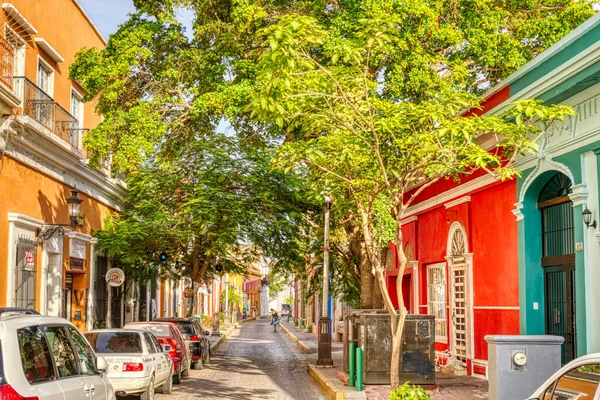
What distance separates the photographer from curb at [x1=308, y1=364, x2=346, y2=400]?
15.8 meters


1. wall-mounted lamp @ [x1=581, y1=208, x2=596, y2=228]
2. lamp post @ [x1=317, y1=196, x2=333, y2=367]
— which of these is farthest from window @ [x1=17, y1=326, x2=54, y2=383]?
lamp post @ [x1=317, y1=196, x2=333, y2=367]

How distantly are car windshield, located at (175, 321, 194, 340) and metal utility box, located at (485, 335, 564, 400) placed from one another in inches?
550

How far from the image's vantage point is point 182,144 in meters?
23.1

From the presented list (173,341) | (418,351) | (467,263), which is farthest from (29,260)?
(467,263)

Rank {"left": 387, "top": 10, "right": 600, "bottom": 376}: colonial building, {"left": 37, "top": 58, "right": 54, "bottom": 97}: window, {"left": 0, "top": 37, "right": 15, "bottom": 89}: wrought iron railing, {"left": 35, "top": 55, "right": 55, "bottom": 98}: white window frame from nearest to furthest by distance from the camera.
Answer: {"left": 387, "top": 10, "right": 600, "bottom": 376}: colonial building
{"left": 0, "top": 37, "right": 15, "bottom": 89}: wrought iron railing
{"left": 35, "top": 55, "right": 55, "bottom": 98}: white window frame
{"left": 37, "top": 58, "right": 54, "bottom": 97}: window

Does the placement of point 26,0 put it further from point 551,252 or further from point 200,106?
point 551,252

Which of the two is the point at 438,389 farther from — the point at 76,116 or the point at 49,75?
the point at 76,116

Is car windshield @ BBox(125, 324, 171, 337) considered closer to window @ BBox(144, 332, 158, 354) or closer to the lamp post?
window @ BBox(144, 332, 158, 354)

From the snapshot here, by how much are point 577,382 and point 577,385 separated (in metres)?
0.03

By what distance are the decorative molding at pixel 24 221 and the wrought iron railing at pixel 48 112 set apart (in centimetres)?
232

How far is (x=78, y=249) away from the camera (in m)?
23.6

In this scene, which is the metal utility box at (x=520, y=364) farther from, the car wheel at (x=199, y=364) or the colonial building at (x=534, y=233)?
the car wheel at (x=199, y=364)

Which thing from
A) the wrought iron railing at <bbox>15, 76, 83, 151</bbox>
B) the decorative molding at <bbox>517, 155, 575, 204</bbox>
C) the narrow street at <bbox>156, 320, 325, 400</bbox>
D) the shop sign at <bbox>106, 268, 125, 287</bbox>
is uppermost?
the wrought iron railing at <bbox>15, 76, 83, 151</bbox>

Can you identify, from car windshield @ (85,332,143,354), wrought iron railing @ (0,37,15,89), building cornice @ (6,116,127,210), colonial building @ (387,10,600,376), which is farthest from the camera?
building cornice @ (6,116,127,210)
